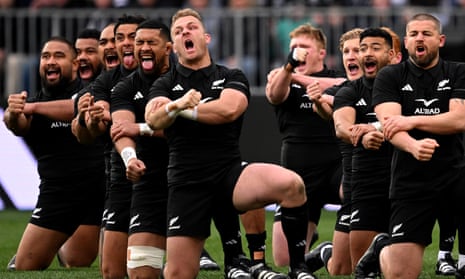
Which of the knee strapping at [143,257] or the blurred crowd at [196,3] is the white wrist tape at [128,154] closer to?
the knee strapping at [143,257]

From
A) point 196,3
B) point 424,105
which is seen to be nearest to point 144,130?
point 424,105

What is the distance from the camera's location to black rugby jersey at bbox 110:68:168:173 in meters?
12.1

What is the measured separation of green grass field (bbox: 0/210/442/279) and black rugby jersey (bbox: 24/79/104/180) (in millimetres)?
1008

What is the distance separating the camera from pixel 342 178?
13797mm

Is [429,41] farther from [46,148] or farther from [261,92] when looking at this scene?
[261,92]

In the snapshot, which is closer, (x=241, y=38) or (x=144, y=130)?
(x=144, y=130)

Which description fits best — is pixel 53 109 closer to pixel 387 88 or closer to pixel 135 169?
pixel 135 169

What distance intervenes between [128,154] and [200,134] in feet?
2.11

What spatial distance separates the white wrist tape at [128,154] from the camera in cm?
1159

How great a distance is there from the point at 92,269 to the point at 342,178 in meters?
2.71

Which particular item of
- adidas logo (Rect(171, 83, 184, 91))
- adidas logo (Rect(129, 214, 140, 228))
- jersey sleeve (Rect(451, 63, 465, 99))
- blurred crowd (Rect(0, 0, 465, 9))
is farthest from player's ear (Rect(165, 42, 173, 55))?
blurred crowd (Rect(0, 0, 465, 9))

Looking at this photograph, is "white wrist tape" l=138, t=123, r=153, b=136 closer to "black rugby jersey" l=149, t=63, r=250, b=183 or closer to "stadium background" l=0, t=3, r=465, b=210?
"black rugby jersey" l=149, t=63, r=250, b=183

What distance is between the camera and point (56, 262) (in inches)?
609

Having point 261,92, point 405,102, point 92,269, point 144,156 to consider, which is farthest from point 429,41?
point 261,92
